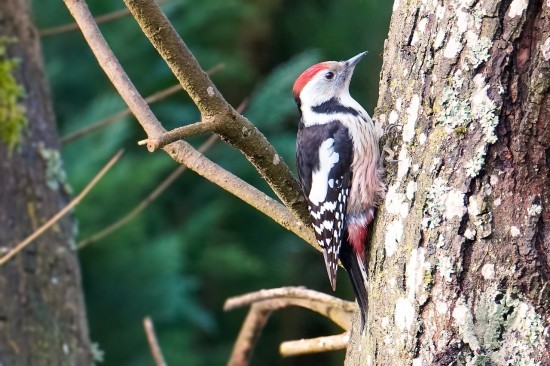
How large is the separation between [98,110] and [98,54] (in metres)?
3.42

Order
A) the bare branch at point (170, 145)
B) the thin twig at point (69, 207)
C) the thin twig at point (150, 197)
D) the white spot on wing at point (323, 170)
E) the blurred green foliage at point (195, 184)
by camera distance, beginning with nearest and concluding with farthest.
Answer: the bare branch at point (170, 145) → the thin twig at point (69, 207) → the white spot on wing at point (323, 170) → the thin twig at point (150, 197) → the blurred green foliage at point (195, 184)

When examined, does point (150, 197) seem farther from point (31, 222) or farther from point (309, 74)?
point (309, 74)

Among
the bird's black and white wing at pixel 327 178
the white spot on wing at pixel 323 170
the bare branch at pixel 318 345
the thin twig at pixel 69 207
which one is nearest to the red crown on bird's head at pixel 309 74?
the bird's black and white wing at pixel 327 178

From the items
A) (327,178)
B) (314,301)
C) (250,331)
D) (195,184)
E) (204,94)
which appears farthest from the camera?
(195,184)

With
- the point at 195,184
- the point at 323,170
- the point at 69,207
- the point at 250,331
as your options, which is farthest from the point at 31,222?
the point at 195,184

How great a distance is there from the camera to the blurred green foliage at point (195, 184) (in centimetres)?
539

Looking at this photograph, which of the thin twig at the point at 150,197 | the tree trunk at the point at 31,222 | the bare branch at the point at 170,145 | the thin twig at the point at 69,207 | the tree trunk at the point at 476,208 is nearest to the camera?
the tree trunk at the point at 476,208

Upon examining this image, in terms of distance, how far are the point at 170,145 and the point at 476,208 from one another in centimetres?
82

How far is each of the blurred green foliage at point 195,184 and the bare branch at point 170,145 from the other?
2.89m

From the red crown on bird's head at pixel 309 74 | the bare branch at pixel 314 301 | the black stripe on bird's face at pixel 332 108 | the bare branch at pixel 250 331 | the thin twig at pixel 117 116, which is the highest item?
the red crown on bird's head at pixel 309 74

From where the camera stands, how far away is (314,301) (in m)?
2.52

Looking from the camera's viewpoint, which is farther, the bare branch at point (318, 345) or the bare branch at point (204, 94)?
the bare branch at point (318, 345)

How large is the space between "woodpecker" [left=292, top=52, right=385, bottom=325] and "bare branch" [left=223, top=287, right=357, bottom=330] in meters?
0.05

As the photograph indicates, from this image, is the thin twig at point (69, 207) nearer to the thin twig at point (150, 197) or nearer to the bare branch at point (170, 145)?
the bare branch at point (170, 145)
